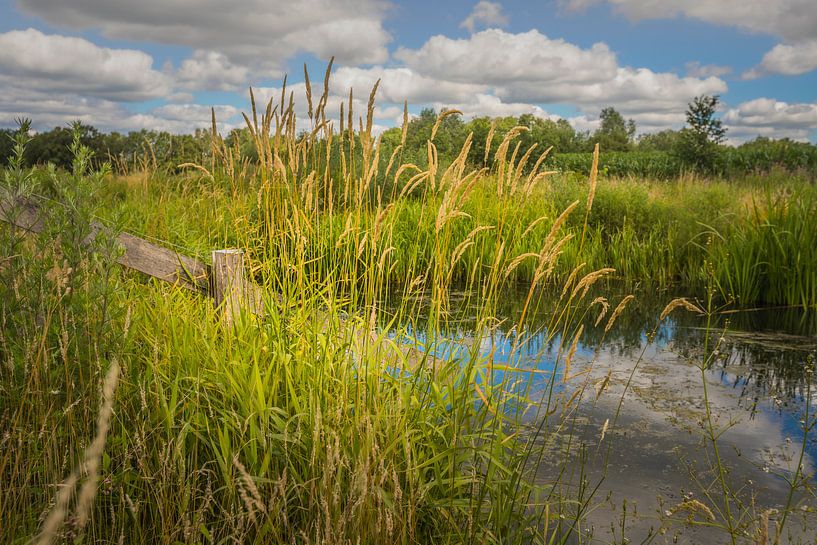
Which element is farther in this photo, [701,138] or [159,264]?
[701,138]

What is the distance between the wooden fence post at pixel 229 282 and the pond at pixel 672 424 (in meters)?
1.15

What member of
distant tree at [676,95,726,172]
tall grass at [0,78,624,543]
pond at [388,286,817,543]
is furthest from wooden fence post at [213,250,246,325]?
distant tree at [676,95,726,172]

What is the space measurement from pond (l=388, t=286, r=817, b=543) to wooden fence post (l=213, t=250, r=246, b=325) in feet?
3.77

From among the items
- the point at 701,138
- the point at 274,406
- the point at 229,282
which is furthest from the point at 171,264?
the point at 701,138

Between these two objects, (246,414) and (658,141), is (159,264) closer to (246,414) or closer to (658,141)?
(246,414)

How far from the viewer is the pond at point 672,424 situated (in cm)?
302

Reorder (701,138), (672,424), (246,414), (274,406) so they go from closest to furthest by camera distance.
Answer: (246,414) < (274,406) < (672,424) < (701,138)

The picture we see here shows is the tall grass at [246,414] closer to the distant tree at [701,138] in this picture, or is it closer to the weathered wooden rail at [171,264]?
the weathered wooden rail at [171,264]

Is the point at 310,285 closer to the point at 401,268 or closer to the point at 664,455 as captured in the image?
the point at 664,455

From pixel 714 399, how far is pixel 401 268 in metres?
5.14

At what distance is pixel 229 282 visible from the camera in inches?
140

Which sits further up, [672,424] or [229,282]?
[229,282]

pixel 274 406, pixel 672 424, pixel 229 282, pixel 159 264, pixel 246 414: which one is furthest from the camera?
pixel 159 264

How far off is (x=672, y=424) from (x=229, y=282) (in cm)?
323
